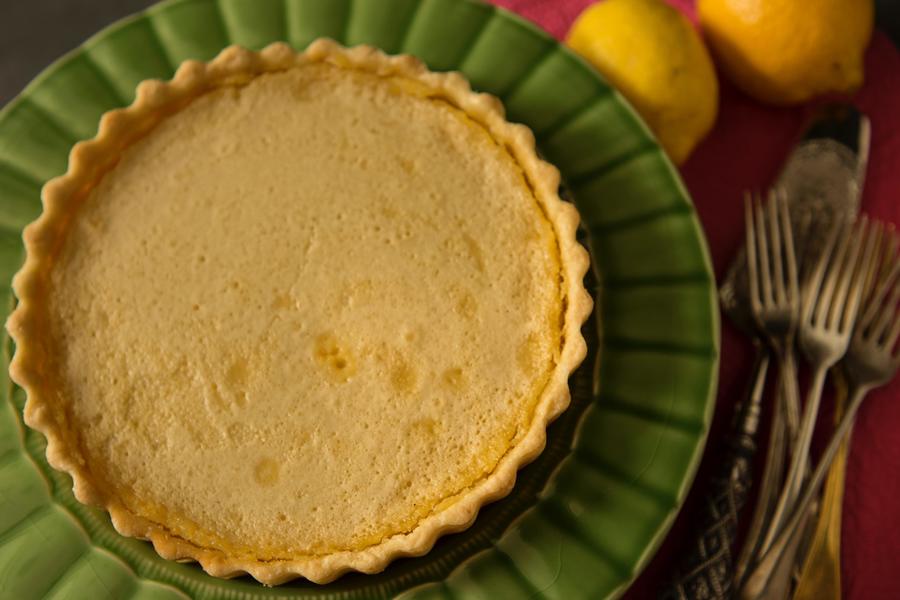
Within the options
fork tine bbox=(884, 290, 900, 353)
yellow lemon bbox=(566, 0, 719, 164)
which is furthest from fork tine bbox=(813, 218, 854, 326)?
yellow lemon bbox=(566, 0, 719, 164)

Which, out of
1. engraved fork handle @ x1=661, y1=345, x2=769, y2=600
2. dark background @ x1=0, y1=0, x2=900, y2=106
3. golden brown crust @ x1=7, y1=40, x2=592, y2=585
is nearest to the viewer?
golden brown crust @ x1=7, y1=40, x2=592, y2=585

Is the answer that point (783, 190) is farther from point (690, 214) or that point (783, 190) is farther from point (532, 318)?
point (532, 318)

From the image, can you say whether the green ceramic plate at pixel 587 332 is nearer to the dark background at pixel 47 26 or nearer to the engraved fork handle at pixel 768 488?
the engraved fork handle at pixel 768 488

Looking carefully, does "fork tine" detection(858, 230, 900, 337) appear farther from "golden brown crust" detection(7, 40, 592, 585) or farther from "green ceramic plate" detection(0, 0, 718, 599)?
"golden brown crust" detection(7, 40, 592, 585)

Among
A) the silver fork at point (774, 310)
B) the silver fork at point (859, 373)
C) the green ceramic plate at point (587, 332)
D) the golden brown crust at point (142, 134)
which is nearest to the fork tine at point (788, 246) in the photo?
the silver fork at point (774, 310)

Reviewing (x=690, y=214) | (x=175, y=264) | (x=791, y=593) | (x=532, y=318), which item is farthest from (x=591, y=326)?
(x=175, y=264)

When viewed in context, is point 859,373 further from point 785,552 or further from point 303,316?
point 303,316
